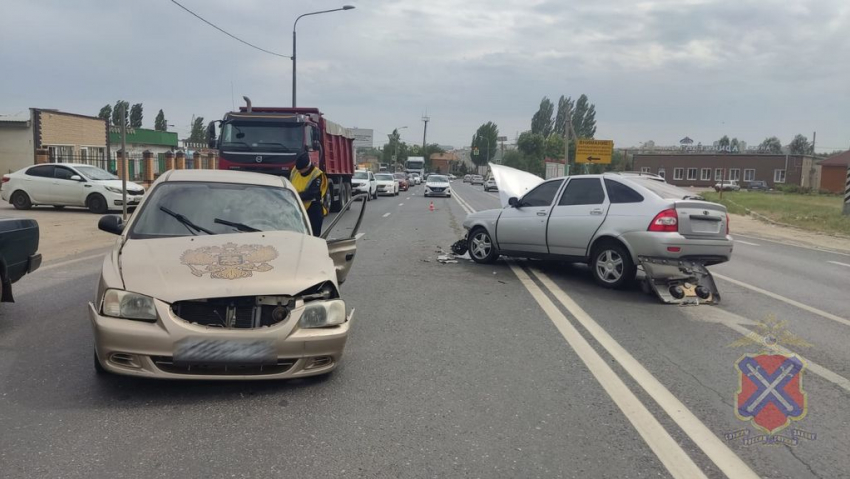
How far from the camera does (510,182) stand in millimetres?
12008

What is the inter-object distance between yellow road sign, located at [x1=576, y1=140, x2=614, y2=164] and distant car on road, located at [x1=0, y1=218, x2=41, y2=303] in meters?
37.2

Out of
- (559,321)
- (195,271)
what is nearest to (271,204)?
(195,271)

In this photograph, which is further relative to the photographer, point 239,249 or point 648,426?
point 239,249

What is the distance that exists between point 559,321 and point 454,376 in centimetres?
229

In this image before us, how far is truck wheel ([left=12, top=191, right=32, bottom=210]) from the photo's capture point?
20375 mm

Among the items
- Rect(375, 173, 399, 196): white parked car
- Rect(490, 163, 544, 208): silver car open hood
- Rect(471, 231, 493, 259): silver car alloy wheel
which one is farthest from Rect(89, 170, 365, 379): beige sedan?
Rect(375, 173, 399, 196): white parked car

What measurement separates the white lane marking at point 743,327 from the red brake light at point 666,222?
3.35 feet

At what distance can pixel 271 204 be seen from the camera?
6.20 meters

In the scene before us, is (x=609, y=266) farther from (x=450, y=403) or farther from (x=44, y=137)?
(x=44, y=137)

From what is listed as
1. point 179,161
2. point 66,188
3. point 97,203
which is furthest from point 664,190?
point 179,161

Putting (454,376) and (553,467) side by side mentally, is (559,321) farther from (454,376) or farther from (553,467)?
(553,467)

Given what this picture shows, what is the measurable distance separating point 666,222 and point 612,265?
976mm

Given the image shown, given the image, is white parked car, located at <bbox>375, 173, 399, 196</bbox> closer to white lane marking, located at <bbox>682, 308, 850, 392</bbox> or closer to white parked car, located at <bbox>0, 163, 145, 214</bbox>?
white parked car, located at <bbox>0, 163, 145, 214</bbox>

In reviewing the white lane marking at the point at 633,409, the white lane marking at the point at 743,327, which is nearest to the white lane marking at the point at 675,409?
the white lane marking at the point at 633,409
